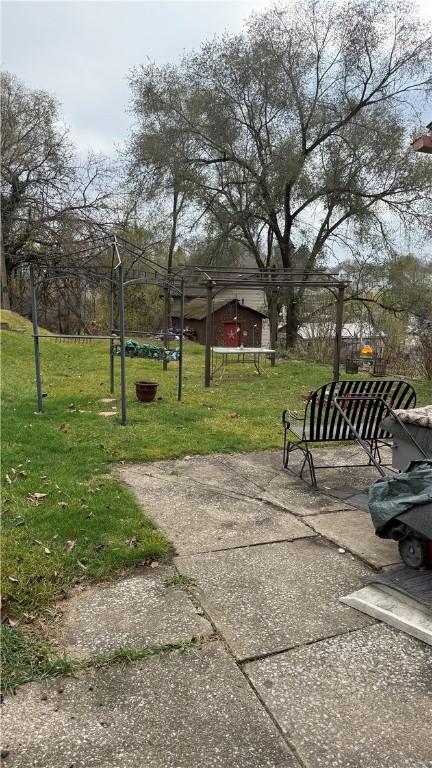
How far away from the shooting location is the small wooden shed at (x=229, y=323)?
29.4 m

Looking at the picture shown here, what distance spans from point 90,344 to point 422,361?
36.6 ft

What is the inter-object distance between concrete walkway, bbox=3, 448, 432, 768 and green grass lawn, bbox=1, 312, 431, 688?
0.25 metres

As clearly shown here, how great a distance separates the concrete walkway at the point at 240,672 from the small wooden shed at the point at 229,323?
25.4m

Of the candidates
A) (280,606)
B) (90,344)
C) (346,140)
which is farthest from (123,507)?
(346,140)

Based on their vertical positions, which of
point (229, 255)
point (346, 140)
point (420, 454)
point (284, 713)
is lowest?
point (284, 713)

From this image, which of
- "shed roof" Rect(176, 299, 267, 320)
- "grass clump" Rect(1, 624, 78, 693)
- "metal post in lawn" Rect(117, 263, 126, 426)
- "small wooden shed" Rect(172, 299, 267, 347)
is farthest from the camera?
"shed roof" Rect(176, 299, 267, 320)

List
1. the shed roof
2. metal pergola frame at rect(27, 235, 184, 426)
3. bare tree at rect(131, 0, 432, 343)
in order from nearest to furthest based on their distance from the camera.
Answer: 1. metal pergola frame at rect(27, 235, 184, 426)
2. bare tree at rect(131, 0, 432, 343)
3. the shed roof

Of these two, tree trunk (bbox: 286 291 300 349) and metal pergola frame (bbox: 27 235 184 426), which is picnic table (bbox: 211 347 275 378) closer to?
metal pergola frame (bbox: 27 235 184 426)

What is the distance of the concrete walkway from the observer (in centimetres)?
167

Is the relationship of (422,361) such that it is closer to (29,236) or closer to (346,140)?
(346,140)

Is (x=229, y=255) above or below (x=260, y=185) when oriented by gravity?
below

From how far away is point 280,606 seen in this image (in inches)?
97.9

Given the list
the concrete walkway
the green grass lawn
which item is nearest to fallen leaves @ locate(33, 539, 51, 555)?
the green grass lawn

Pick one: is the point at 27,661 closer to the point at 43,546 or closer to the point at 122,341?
the point at 43,546
